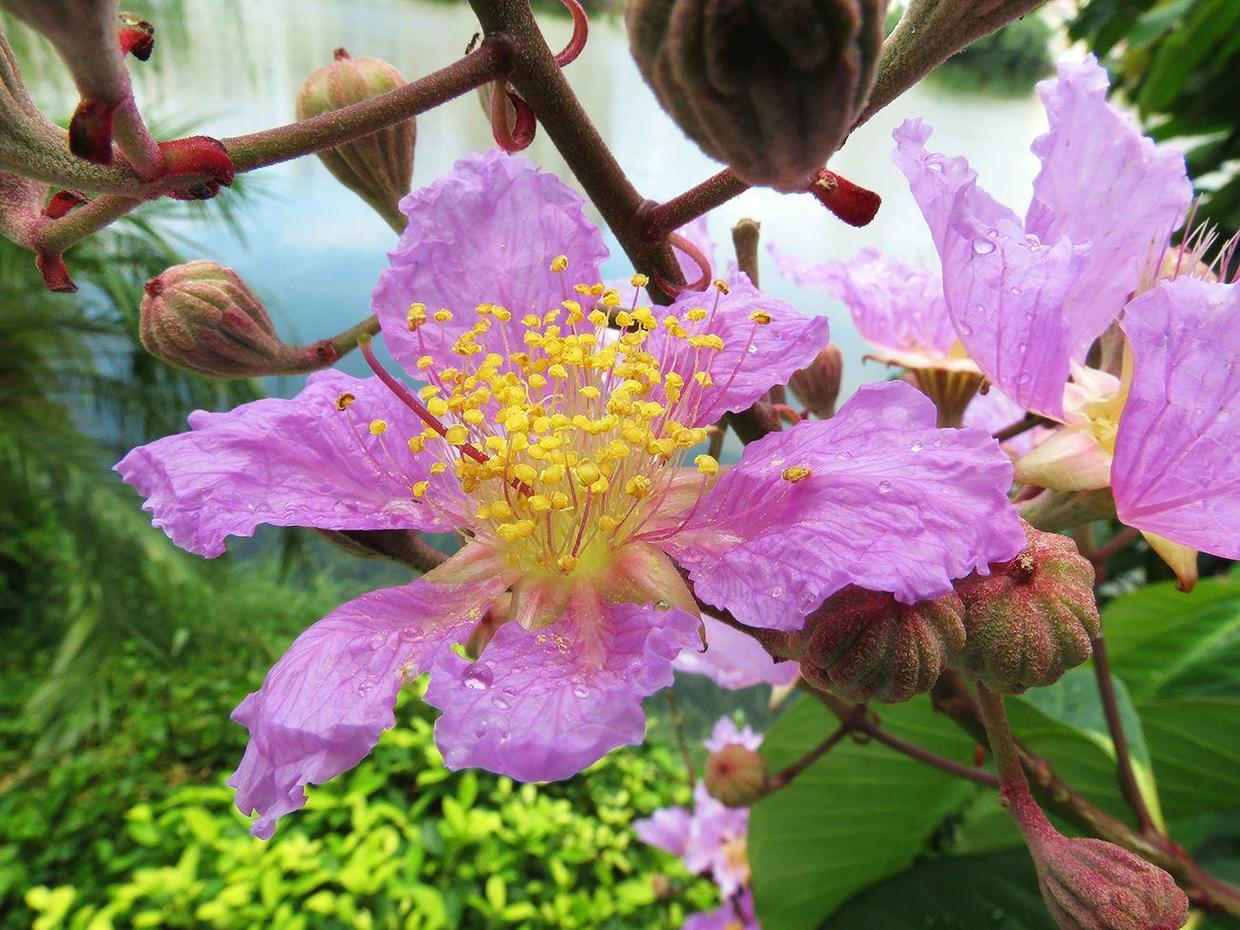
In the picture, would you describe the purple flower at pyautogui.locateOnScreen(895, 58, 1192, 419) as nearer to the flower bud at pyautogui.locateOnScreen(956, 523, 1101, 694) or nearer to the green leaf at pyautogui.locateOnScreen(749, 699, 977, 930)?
the flower bud at pyautogui.locateOnScreen(956, 523, 1101, 694)

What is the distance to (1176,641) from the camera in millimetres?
1069

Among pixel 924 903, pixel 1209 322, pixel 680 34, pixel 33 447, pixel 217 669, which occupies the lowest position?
pixel 217 669

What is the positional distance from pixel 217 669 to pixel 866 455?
11.1 feet

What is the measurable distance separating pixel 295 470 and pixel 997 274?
0.40 meters

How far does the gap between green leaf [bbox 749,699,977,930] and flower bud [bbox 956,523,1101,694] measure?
0.57 meters

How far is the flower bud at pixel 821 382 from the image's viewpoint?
79 cm

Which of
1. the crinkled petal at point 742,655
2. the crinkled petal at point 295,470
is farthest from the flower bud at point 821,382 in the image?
the crinkled petal at point 295,470

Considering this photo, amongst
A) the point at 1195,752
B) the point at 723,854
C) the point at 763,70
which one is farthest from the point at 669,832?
the point at 763,70

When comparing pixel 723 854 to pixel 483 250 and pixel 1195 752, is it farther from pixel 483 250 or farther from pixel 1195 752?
pixel 483 250

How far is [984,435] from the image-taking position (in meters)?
0.45

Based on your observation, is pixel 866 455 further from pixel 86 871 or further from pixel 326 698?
pixel 86 871

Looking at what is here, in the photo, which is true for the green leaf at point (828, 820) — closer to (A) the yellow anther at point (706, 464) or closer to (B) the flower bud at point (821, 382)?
(B) the flower bud at point (821, 382)

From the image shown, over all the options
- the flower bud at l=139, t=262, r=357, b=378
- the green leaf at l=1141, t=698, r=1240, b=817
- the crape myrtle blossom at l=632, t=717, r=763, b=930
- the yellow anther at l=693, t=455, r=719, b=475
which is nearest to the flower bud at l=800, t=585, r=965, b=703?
the yellow anther at l=693, t=455, r=719, b=475

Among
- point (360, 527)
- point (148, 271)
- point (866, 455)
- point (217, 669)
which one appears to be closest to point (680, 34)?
point (866, 455)
